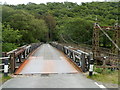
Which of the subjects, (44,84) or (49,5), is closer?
(44,84)

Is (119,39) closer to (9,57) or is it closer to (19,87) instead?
(9,57)

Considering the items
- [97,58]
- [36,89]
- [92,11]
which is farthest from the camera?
[92,11]

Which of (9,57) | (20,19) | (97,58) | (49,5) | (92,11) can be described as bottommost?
(97,58)

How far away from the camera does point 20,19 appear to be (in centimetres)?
3806

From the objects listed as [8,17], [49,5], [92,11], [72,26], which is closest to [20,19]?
[8,17]

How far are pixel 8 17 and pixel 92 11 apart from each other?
51657 millimetres

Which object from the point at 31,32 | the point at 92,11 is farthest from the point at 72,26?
the point at 92,11

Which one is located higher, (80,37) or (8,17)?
(8,17)

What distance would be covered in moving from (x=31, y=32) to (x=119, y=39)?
19.7m

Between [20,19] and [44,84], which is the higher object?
[20,19]

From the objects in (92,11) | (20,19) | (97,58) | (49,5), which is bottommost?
(97,58)

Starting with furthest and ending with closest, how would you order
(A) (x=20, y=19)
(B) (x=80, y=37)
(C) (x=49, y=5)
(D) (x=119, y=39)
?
(C) (x=49, y=5)
(B) (x=80, y=37)
(A) (x=20, y=19)
(D) (x=119, y=39)

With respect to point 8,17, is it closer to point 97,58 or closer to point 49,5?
point 97,58

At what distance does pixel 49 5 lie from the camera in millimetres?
155250
